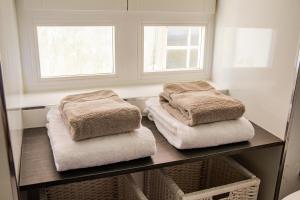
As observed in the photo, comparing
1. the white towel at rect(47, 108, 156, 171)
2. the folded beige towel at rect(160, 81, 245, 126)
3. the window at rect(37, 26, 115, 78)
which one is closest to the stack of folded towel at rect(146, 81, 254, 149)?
the folded beige towel at rect(160, 81, 245, 126)

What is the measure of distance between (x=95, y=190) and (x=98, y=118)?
0.67m

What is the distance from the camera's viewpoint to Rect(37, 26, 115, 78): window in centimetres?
156

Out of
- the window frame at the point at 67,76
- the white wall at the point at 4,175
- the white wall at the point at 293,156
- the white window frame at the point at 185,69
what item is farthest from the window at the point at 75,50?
the white wall at the point at 293,156

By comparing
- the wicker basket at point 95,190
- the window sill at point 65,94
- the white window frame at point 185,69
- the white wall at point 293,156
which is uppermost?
the white window frame at point 185,69

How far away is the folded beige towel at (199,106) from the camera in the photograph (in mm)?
1251

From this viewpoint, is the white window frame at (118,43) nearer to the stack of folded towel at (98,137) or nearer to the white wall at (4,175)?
the stack of folded towel at (98,137)

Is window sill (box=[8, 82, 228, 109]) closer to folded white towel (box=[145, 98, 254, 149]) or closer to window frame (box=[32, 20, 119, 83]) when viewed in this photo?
window frame (box=[32, 20, 119, 83])

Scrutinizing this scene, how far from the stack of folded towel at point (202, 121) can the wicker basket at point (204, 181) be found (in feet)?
0.67

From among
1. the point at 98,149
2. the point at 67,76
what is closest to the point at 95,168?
the point at 98,149

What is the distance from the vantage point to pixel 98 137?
3.72ft

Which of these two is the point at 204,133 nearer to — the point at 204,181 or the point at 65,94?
the point at 204,181

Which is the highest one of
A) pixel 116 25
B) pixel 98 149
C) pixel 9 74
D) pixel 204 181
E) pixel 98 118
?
pixel 116 25

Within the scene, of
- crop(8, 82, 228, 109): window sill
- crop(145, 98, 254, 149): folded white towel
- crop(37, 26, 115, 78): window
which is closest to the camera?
crop(145, 98, 254, 149): folded white towel

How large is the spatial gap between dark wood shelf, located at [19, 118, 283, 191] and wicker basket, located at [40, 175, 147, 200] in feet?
0.96
